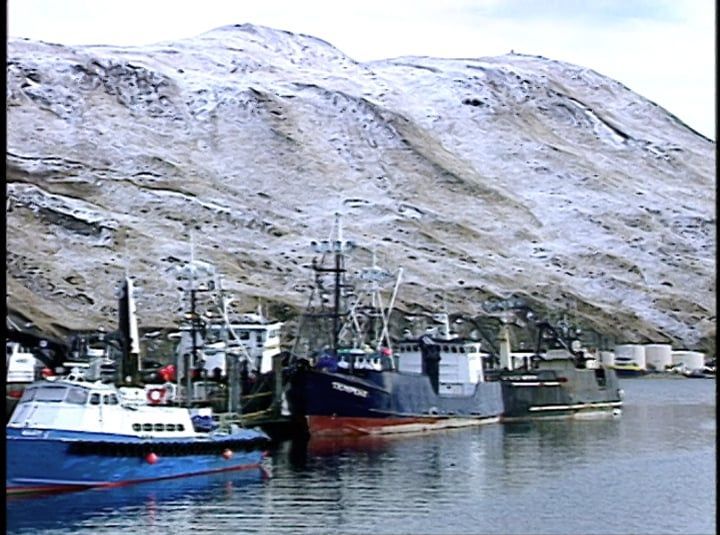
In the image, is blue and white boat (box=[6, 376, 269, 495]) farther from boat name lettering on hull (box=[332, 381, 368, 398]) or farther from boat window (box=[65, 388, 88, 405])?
boat name lettering on hull (box=[332, 381, 368, 398])

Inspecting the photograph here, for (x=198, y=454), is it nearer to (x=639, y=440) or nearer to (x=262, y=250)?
(x=639, y=440)

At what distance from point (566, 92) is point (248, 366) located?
67.5 m

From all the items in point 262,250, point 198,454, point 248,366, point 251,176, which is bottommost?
point 198,454

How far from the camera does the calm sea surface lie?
733 inches

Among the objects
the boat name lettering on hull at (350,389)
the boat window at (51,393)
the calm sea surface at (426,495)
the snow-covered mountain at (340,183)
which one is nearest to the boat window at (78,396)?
the boat window at (51,393)

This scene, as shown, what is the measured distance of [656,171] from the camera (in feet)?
289

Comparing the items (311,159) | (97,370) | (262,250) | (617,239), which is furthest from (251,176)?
(97,370)

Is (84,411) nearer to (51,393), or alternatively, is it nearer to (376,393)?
(51,393)

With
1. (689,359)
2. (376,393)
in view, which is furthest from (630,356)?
(376,393)

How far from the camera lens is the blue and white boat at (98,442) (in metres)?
21.1

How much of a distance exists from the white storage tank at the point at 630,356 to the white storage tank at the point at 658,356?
0.50m

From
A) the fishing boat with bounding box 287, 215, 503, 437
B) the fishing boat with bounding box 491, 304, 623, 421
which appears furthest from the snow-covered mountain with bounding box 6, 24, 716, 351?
the fishing boat with bounding box 287, 215, 503, 437

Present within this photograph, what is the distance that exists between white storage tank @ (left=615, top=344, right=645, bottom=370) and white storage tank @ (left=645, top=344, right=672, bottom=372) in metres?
0.50

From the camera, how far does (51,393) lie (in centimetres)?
2205
